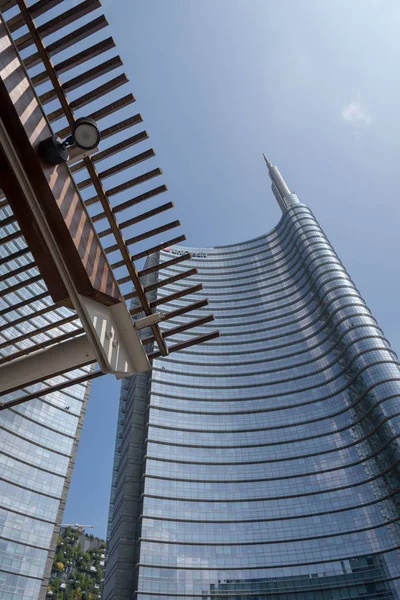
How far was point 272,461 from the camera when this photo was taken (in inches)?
2655

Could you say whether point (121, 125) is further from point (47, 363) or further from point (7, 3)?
point (47, 363)

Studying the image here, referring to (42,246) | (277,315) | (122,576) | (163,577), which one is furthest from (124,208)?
(277,315)

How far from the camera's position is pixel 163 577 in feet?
174

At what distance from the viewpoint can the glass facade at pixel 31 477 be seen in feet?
148

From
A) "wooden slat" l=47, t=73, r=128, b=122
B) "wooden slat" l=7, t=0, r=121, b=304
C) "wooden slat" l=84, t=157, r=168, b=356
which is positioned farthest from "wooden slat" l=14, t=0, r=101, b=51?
"wooden slat" l=84, t=157, r=168, b=356

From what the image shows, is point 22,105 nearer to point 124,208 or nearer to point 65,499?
point 124,208

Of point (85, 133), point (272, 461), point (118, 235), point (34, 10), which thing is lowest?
point (85, 133)

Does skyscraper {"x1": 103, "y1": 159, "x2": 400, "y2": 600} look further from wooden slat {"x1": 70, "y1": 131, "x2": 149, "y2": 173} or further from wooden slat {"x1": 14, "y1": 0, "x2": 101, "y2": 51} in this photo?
wooden slat {"x1": 14, "y1": 0, "x2": 101, "y2": 51}

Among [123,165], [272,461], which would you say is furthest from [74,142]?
[272,461]

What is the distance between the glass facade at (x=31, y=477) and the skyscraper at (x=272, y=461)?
13.5 meters

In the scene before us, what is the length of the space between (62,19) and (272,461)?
7086 cm

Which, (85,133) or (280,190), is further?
(280,190)

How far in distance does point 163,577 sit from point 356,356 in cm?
4499

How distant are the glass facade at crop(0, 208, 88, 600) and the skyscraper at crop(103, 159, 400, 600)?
44.3 ft
